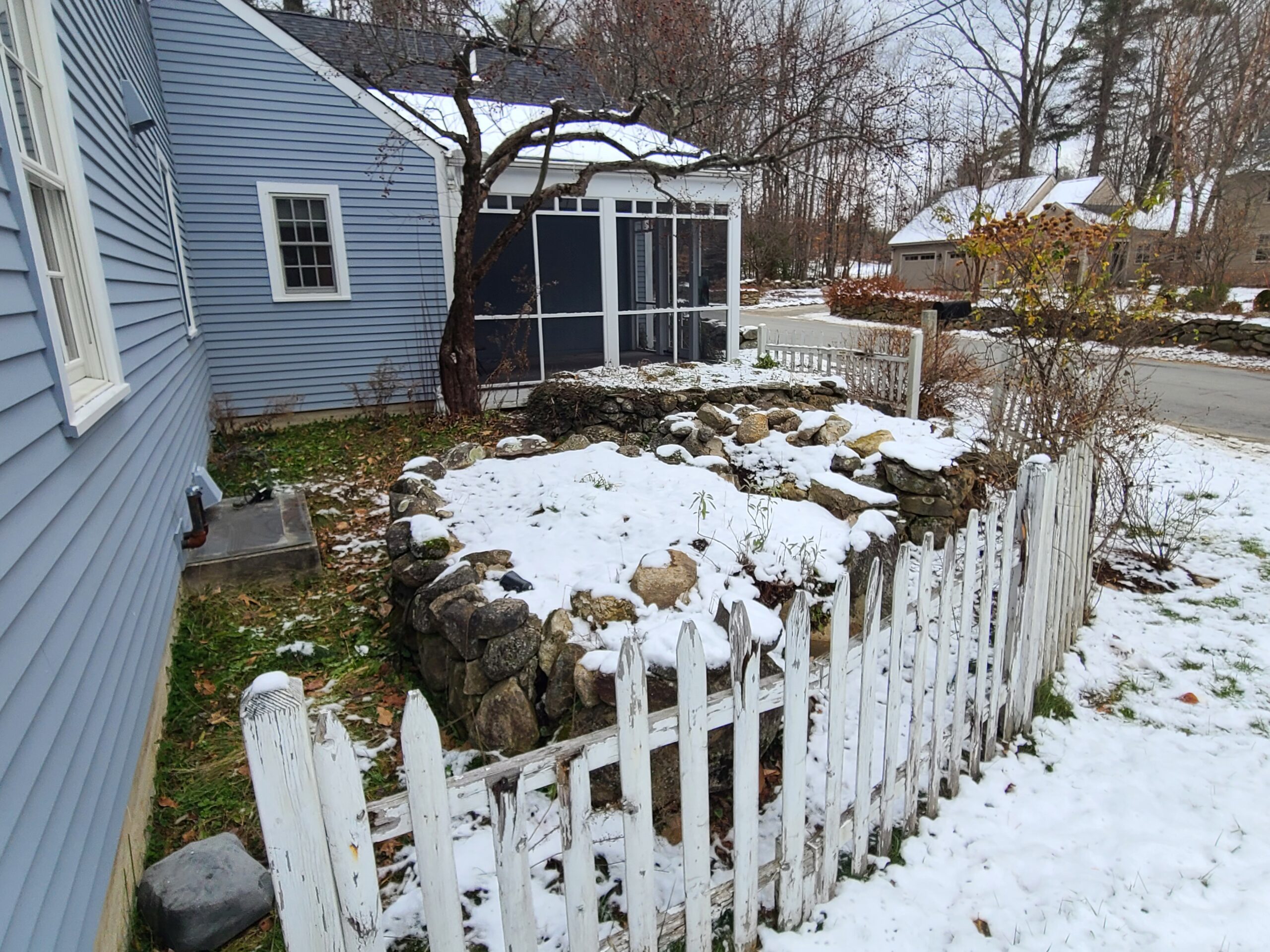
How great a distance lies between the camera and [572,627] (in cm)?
290

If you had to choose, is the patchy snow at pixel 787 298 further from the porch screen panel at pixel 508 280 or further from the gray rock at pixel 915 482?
the gray rock at pixel 915 482

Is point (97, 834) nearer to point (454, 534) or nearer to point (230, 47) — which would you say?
point (454, 534)

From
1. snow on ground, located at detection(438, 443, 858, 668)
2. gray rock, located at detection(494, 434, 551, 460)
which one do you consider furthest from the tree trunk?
snow on ground, located at detection(438, 443, 858, 668)

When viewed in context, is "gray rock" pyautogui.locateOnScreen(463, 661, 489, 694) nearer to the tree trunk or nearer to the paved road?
the tree trunk

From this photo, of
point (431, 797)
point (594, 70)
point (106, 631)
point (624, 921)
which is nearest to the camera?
point (431, 797)

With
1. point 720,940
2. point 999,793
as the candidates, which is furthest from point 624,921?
point 999,793

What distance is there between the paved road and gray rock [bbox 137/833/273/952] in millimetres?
8036

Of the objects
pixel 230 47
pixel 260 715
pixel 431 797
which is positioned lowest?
pixel 431 797

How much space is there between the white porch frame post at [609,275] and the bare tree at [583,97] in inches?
23.5

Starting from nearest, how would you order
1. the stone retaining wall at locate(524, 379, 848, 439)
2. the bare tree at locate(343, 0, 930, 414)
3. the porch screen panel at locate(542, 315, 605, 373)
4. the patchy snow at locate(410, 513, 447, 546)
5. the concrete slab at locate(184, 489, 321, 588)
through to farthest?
the patchy snow at locate(410, 513, 447, 546)
the concrete slab at locate(184, 489, 321, 588)
the stone retaining wall at locate(524, 379, 848, 439)
the bare tree at locate(343, 0, 930, 414)
the porch screen panel at locate(542, 315, 605, 373)

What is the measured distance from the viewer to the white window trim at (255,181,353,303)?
8414 millimetres

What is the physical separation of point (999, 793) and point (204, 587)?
4169 mm

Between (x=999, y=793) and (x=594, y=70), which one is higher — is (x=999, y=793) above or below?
below

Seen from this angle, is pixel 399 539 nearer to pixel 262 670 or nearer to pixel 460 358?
pixel 262 670
